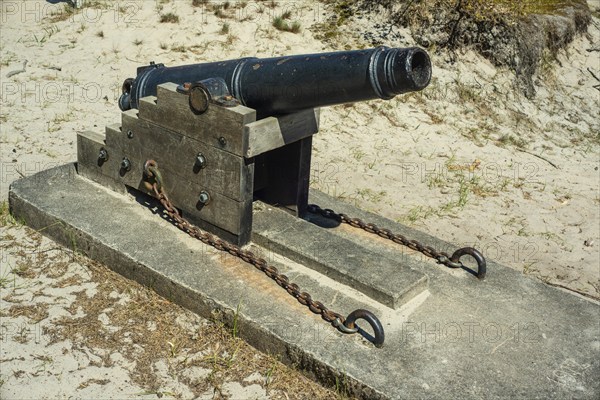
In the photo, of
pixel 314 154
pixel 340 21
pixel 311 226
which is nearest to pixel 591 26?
pixel 340 21

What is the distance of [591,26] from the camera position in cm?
1147

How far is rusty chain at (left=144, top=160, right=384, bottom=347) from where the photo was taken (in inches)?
169

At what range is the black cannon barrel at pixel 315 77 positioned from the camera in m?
4.17

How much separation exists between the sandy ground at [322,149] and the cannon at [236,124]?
2.36 feet

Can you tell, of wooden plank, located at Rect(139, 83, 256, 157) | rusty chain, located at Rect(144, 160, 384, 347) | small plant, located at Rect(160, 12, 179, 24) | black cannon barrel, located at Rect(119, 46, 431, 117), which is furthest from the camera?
small plant, located at Rect(160, 12, 179, 24)

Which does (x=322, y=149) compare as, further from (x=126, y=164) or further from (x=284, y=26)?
(x=126, y=164)

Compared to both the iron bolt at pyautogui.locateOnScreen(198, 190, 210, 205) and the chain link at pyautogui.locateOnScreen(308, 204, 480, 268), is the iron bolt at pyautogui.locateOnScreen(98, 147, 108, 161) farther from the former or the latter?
the chain link at pyautogui.locateOnScreen(308, 204, 480, 268)

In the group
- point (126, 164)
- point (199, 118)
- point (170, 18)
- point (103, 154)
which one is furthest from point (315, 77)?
point (170, 18)

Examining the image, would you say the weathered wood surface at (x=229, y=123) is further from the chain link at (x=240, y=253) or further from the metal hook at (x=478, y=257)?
the metal hook at (x=478, y=257)

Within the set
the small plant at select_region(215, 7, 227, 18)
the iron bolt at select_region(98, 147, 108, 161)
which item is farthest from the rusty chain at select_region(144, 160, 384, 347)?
the small plant at select_region(215, 7, 227, 18)

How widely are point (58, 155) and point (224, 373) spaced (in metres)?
3.46

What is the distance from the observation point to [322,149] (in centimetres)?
800

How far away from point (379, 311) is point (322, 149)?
356cm

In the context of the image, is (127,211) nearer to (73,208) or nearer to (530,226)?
(73,208)
